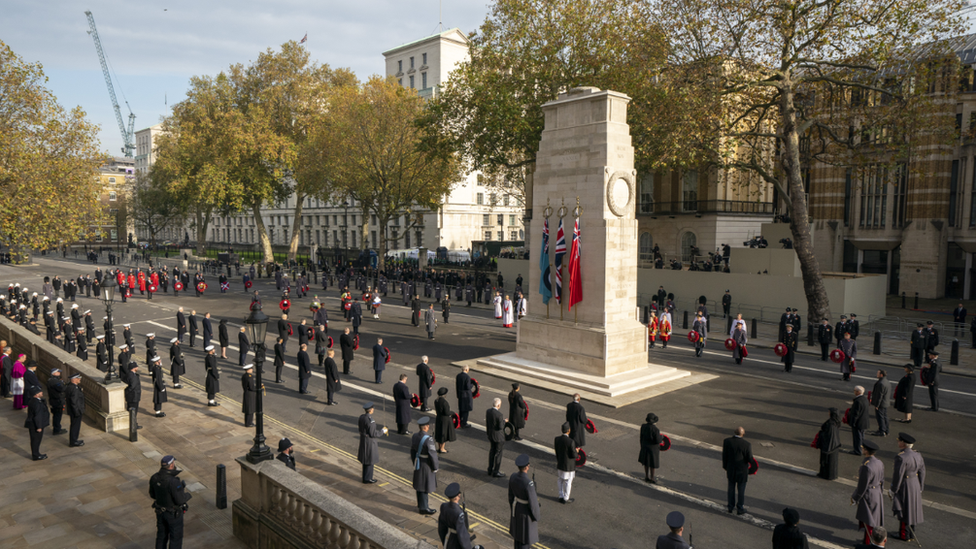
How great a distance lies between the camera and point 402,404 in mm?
13117

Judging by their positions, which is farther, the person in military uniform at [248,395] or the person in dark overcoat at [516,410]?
the person in military uniform at [248,395]

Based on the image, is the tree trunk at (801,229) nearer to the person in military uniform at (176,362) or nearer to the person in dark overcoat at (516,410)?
the person in dark overcoat at (516,410)

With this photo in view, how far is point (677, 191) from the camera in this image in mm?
42531

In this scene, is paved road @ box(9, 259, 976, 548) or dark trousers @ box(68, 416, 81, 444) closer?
paved road @ box(9, 259, 976, 548)

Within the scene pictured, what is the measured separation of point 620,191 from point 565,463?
10112 millimetres

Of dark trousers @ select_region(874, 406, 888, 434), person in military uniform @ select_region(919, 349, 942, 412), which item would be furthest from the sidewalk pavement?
person in military uniform @ select_region(919, 349, 942, 412)

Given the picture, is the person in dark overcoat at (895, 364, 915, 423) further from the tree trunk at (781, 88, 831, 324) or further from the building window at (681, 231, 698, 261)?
the building window at (681, 231, 698, 261)

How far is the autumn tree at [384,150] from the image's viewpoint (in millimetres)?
42344

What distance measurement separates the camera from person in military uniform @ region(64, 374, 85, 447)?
1209cm

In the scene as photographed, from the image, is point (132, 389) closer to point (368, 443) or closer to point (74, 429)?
point (74, 429)

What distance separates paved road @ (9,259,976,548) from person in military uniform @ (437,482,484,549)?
7.53 feet

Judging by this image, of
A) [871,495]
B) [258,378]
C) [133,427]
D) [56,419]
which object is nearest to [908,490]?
[871,495]

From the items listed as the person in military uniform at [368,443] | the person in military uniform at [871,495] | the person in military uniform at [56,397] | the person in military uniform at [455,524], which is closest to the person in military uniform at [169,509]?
the person in military uniform at [368,443]

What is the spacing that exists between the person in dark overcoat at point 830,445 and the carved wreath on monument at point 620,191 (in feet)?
27.6
